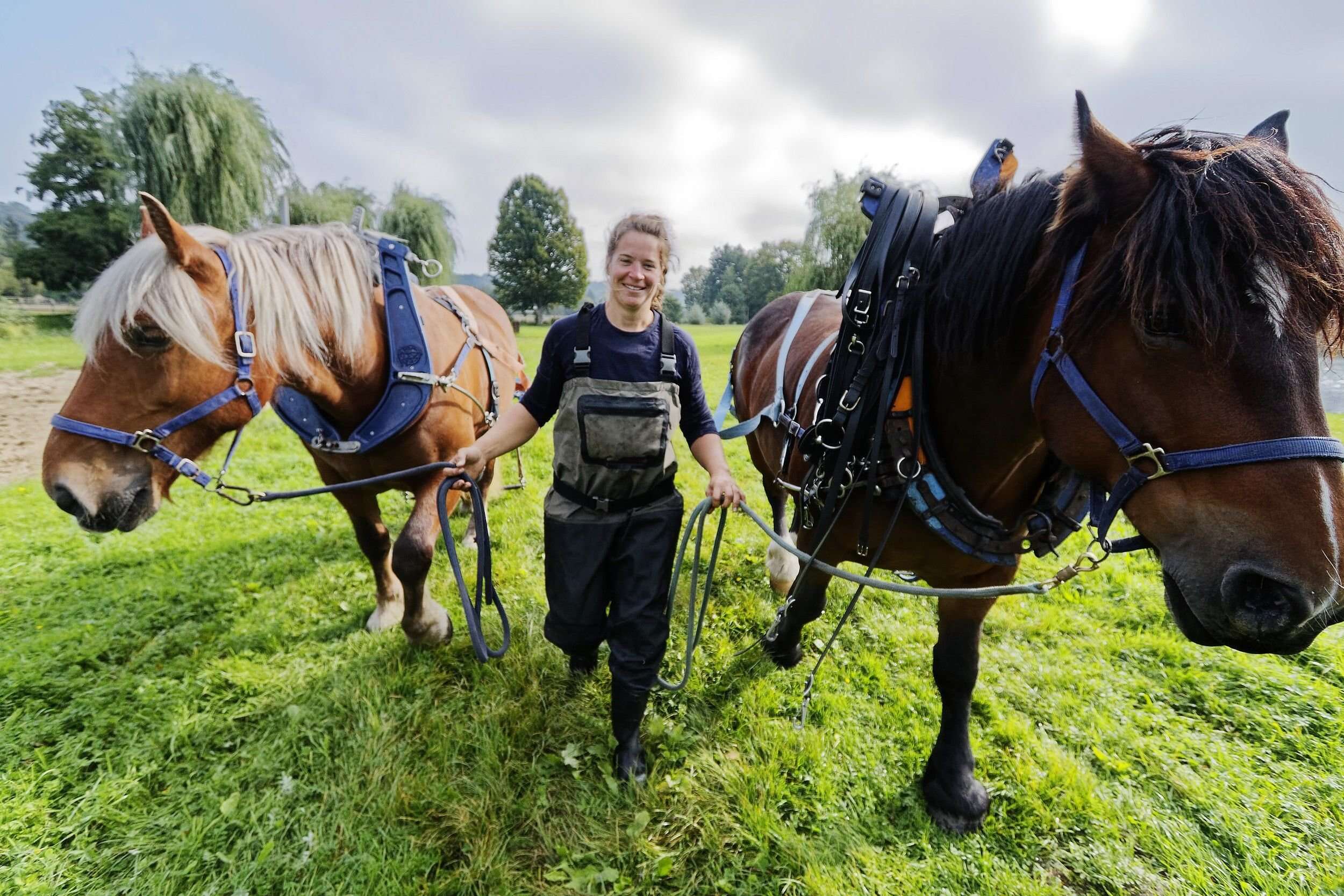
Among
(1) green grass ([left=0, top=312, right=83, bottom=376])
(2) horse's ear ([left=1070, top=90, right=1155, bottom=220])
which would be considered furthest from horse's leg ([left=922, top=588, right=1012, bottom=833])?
(1) green grass ([left=0, top=312, right=83, bottom=376])

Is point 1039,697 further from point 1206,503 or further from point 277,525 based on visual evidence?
point 277,525

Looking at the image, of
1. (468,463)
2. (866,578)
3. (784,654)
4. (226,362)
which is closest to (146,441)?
(226,362)

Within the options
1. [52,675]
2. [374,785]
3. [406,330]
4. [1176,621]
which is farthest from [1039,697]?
[52,675]

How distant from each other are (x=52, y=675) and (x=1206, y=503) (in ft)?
15.8

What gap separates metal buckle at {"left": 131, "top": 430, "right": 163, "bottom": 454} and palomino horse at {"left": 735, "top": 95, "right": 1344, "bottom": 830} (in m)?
2.71

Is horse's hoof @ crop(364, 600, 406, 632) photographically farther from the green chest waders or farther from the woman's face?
the woman's face

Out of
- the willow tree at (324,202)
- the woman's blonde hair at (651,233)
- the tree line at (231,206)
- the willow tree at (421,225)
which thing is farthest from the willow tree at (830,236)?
the woman's blonde hair at (651,233)

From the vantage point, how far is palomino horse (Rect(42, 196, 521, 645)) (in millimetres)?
1749

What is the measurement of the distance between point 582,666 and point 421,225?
21723 mm

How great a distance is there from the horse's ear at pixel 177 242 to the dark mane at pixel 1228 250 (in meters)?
2.71

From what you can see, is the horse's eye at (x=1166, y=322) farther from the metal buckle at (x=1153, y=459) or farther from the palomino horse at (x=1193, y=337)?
the metal buckle at (x=1153, y=459)

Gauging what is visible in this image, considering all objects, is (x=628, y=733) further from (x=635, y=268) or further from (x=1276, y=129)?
(x=1276, y=129)

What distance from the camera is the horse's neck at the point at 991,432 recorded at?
1.45 meters

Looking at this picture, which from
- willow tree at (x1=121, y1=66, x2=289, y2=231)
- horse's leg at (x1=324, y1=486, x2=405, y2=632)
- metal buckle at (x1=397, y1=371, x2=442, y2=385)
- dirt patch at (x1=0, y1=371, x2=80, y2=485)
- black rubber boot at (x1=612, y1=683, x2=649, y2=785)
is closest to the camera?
black rubber boot at (x1=612, y1=683, x2=649, y2=785)
